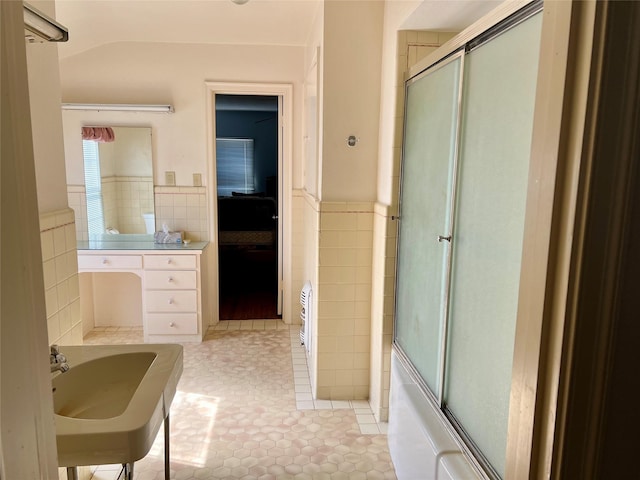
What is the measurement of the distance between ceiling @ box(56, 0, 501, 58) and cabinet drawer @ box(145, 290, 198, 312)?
197 cm

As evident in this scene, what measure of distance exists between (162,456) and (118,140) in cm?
262

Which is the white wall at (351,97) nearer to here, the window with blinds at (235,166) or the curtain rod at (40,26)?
the curtain rod at (40,26)

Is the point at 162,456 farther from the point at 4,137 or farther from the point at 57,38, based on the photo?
the point at 4,137

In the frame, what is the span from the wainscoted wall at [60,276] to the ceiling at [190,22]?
1739mm

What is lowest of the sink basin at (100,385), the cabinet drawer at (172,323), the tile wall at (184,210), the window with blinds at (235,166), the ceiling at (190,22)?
the cabinet drawer at (172,323)

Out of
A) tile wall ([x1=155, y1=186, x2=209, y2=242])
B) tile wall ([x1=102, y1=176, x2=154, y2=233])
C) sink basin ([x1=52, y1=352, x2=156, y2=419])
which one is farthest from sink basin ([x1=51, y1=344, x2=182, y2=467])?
tile wall ([x1=102, y1=176, x2=154, y2=233])

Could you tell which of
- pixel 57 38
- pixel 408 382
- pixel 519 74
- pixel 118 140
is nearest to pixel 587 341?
pixel 519 74

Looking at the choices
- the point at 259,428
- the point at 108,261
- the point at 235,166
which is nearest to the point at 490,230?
the point at 259,428

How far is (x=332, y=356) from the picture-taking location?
2.79 metres

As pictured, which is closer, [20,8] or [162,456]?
[20,8]

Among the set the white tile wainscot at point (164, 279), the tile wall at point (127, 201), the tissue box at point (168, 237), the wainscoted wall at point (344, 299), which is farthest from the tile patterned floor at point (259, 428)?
the tile wall at point (127, 201)

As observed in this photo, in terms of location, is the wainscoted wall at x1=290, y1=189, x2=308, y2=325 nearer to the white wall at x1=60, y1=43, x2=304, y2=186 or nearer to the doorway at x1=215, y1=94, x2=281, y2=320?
the doorway at x1=215, y1=94, x2=281, y2=320

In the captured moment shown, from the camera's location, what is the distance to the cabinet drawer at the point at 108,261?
11.7ft

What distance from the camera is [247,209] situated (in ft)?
20.4
